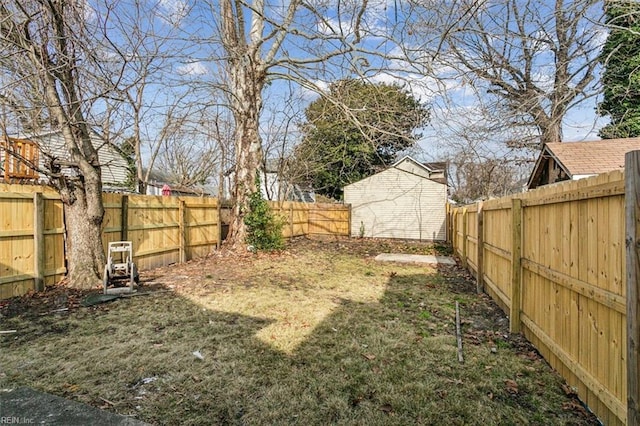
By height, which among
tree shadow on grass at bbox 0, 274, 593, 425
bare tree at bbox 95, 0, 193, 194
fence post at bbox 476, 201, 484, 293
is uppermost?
bare tree at bbox 95, 0, 193, 194

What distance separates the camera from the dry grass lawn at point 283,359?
2506 mm

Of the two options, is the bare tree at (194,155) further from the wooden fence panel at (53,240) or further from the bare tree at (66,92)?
the wooden fence panel at (53,240)

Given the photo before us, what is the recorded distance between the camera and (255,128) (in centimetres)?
1007

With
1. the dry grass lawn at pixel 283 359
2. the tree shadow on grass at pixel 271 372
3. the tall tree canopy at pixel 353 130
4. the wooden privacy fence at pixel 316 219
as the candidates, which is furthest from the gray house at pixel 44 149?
the wooden privacy fence at pixel 316 219

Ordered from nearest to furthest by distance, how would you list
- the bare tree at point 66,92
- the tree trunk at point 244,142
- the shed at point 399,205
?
the bare tree at point 66,92 → the tree trunk at point 244,142 → the shed at point 399,205

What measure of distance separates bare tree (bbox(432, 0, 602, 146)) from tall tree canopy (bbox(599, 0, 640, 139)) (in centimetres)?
31

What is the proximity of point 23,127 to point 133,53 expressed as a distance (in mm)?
2783

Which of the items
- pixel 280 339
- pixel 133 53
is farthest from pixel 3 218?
pixel 280 339

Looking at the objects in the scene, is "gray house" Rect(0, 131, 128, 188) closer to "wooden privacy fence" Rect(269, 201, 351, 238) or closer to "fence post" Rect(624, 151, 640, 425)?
"wooden privacy fence" Rect(269, 201, 351, 238)

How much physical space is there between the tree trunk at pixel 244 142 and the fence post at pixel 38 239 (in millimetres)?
4819

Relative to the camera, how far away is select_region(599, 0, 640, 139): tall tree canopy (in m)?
6.16

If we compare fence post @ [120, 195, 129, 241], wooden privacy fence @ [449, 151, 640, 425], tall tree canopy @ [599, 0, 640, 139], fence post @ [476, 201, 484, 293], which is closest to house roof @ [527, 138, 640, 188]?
tall tree canopy @ [599, 0, 640, 139]

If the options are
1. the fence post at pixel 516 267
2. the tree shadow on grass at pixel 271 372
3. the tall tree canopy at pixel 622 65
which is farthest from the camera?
the tall tree canopy at pixel 622 65

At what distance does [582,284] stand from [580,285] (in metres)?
0.03
